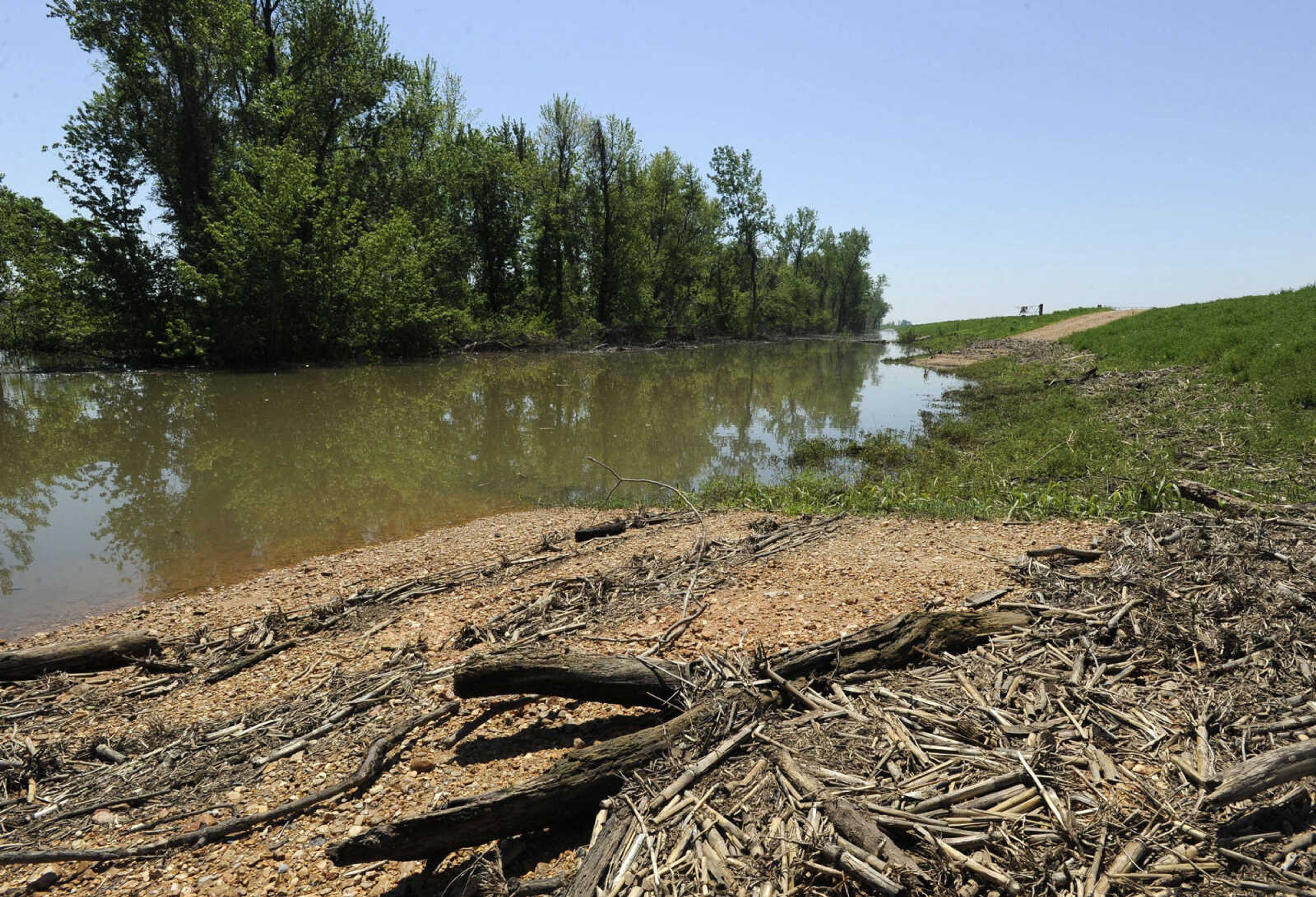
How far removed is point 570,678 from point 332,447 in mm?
14814

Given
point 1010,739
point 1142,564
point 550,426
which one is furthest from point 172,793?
point 550,426

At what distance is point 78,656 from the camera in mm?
5895

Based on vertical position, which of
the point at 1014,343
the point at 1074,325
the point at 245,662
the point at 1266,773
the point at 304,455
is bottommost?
the point at 245,662

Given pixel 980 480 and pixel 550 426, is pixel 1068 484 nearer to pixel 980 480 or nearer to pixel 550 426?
pixel 980 480

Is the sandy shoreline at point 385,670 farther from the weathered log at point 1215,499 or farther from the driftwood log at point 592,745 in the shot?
the weathered log at point 1215,499

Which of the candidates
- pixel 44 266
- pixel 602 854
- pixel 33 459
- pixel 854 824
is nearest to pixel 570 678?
pixel 602 854

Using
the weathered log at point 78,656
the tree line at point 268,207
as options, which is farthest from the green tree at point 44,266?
the weathered log at point 78,656

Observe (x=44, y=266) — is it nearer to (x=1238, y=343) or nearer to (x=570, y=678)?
(x=570, y=678)

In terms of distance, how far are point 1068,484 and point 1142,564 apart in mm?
6126

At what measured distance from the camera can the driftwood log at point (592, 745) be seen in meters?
2.97

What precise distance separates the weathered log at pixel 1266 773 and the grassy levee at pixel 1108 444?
646cm

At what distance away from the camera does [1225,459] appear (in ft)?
40.6

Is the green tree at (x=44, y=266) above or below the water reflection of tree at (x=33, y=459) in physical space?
above

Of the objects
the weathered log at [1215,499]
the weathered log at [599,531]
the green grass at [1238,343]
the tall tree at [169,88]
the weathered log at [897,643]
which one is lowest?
the weathered log at [599,531]
